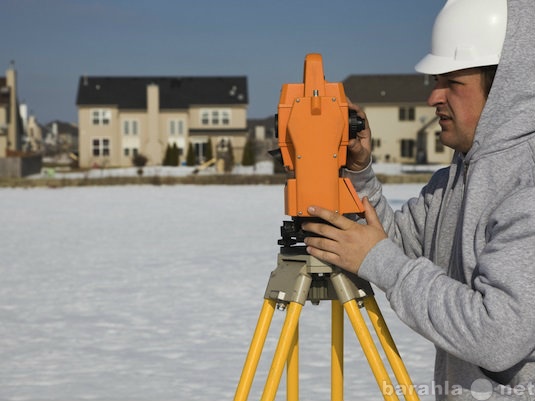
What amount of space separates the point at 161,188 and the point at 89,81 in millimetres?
26779

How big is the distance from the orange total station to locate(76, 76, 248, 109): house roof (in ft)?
150

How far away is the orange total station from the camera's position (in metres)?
1.81

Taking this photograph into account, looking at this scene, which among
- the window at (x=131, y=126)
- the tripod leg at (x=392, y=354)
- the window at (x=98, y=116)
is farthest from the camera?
the window at (x=98, y=116)

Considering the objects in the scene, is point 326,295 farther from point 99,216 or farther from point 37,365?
point 99,216

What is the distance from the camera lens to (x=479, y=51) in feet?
5.81

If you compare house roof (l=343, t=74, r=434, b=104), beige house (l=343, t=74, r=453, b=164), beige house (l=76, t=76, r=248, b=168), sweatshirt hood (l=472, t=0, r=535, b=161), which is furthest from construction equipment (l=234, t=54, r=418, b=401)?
house roof (l=343, t=74, r=434, b=104)

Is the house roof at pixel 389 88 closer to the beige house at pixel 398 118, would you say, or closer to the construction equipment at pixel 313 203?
the beige house at pixel 398 118

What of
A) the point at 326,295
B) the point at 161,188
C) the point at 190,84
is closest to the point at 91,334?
the point at 326,295

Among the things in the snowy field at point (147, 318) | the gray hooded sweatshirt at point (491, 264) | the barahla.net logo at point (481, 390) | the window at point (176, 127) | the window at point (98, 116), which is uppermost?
the window at point (98, 116)

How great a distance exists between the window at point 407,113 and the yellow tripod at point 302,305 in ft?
159

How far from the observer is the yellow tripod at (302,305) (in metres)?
1.90

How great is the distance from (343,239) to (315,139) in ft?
0.78

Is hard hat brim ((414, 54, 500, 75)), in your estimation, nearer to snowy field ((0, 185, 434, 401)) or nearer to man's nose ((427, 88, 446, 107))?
man's nose ((427, 88, 446, 107))

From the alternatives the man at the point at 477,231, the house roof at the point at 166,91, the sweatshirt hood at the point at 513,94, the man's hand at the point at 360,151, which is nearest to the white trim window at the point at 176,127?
the house roof at the point at 166,91
